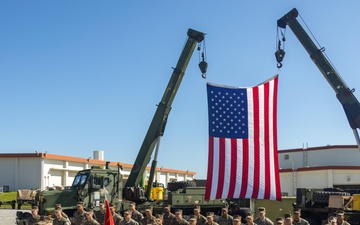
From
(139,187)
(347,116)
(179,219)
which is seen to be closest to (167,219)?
(179,219)

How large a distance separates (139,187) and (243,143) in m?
10.2

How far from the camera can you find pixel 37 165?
39781 millimetres

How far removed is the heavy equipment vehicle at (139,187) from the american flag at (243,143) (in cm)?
813

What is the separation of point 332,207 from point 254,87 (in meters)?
8.14

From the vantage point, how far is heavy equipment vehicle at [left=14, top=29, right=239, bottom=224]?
16.6 meters

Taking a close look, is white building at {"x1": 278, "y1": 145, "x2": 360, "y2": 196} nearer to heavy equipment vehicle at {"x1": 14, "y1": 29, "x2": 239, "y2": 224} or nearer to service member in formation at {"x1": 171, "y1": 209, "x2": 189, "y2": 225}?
heavy equipment vehicle at {"x1": 14, "y1": 29, "x2": 239, "y2": 224}

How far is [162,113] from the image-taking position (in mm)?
20312

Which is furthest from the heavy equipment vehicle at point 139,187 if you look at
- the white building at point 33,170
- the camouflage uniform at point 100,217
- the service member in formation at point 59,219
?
the white building at point 33,170

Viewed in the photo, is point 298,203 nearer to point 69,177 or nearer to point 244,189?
point 244,189

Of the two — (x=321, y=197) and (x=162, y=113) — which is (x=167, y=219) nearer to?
(x=321, y=197)

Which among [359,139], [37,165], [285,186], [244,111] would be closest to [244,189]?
[244,111]

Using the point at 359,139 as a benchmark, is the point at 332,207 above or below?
below

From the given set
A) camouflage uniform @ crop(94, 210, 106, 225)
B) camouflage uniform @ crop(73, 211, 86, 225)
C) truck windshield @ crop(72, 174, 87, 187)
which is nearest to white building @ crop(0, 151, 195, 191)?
truck windshield @ crop(72, 174, 87, 187)

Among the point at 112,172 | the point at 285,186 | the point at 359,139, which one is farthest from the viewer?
the point at 285,186
